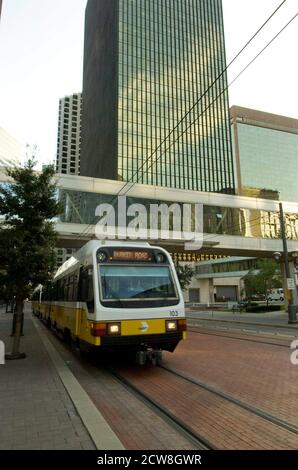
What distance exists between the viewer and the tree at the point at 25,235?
10539 mm

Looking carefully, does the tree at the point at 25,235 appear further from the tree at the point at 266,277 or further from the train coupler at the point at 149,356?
the tree at the point at 266,277

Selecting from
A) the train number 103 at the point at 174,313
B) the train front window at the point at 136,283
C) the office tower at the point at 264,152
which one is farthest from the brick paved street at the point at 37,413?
the office tower at the point at 264,152

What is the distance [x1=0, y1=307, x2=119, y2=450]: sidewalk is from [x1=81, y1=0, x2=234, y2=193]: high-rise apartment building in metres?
93.6

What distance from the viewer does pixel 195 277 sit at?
97.3 metres

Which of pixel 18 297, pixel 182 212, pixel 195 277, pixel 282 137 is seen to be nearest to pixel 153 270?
pixel 18 297

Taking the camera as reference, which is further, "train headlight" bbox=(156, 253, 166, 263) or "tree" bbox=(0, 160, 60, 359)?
"tree" bbox=(0, 160, 60, 359)

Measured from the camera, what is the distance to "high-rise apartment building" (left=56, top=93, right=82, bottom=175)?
183 m

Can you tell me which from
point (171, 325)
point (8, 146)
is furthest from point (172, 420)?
point (8, 146)

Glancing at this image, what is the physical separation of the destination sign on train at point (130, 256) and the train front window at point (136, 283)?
9.1 inches

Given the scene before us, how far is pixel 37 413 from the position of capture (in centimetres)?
545

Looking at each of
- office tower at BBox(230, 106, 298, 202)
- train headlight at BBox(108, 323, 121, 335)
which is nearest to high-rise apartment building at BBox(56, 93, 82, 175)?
office tower at BBox(230, 106, 298, 202)

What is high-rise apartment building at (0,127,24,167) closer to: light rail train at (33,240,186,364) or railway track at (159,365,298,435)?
light rail train at (33,240,186,364)

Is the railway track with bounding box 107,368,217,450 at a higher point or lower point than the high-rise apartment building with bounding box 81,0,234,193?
lower

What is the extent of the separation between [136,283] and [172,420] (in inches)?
141
